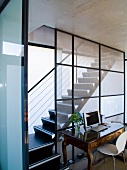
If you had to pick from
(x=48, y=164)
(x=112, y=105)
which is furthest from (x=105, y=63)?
(x=48, y=164)

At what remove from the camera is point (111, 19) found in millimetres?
2299

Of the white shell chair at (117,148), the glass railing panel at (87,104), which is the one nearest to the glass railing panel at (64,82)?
the glass railing panel at (87,104)

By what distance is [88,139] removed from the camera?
2.42 m

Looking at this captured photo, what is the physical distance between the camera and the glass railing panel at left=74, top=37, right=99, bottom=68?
3221mm

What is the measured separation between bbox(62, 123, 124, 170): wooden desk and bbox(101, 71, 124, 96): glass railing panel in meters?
1.32

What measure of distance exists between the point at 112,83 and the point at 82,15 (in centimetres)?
266

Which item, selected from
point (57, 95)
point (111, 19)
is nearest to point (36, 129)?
point (57, 95)

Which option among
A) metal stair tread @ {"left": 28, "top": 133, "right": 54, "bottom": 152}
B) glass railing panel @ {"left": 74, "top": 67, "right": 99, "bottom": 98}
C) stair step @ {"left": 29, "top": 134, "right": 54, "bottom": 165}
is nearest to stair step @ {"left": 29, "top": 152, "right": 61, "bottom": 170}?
stair step @ {"left": 29, "top": 134, "right": 54, "bottom": 165}

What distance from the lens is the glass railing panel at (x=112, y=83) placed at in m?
3.99

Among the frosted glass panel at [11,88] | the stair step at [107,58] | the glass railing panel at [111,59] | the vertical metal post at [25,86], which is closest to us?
the vertical metal post at [25,86]

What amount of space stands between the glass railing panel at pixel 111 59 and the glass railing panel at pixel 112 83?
0.17 metres

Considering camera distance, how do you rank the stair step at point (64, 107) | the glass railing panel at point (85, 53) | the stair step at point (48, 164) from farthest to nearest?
the glass railing panel at point (85, 53)
the stair step at point (64, 107)
the stair step at point (48, 164)

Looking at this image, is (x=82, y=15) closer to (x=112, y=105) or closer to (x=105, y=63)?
(x=105, y=63)

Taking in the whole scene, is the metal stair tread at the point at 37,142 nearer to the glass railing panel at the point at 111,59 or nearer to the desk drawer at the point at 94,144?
the desk drawer at the point at 94,144
